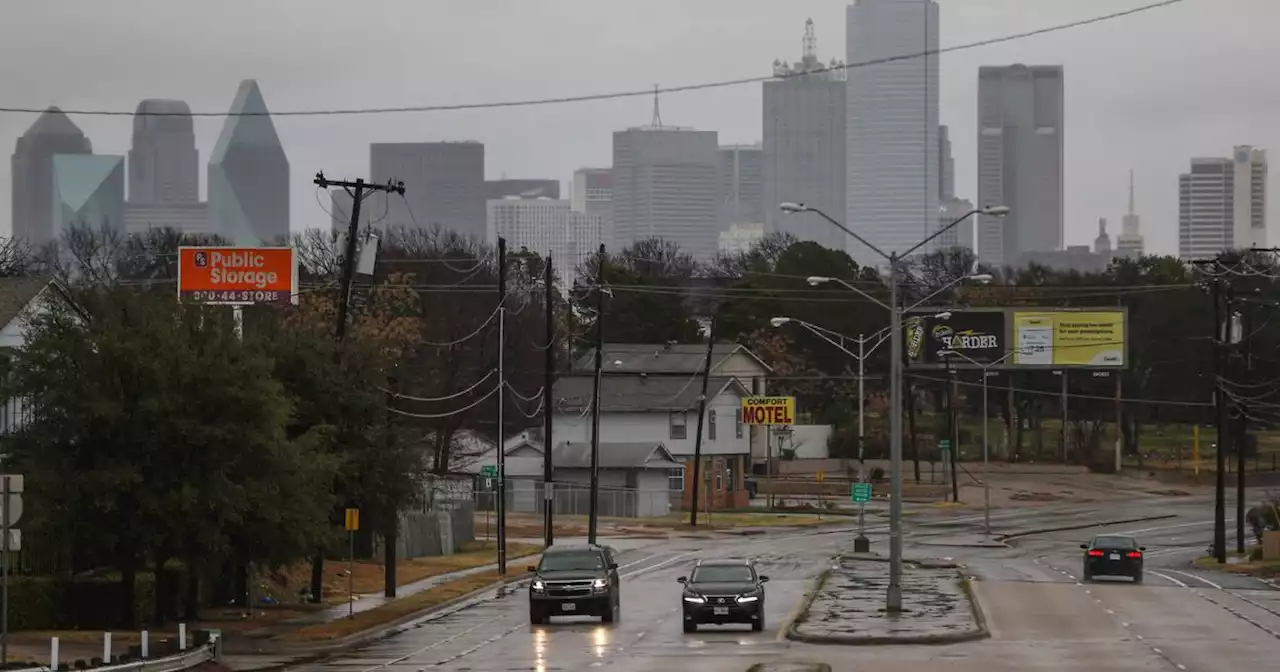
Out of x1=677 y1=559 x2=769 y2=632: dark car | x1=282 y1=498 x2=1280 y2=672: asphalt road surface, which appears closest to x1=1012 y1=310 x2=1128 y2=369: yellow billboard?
x1=282 y1=498 x2=1280 y2=672: asphalt road surface

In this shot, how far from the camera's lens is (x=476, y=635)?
42969 millimetres

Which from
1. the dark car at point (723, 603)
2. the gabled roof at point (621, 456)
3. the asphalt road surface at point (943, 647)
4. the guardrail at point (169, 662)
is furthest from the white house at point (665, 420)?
the guardrail at point (169, 662)

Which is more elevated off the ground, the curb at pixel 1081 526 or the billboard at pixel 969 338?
the billboard at pixel 969 338

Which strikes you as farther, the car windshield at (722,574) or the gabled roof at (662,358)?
the gabled roof at (662,358)

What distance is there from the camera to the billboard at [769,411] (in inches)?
4171

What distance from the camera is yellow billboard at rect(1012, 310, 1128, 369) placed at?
425 feet

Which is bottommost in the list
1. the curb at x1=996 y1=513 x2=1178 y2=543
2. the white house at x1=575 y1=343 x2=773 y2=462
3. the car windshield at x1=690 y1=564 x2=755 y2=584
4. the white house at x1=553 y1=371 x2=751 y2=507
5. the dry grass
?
the curb at x1=996 y1=513 x2=1178 y2=543

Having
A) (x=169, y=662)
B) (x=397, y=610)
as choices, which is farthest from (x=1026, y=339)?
(x=169, y=662)

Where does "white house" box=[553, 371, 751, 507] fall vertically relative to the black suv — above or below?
above

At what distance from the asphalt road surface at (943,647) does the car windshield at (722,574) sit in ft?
3.73

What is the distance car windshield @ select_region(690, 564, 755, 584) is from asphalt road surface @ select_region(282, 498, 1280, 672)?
1137mm

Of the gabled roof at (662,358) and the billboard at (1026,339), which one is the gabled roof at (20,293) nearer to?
the gabled roof at (662,358)

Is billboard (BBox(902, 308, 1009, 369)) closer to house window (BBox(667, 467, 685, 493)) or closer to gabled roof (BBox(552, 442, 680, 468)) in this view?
house window (BBox(667, 467, 685, 493))

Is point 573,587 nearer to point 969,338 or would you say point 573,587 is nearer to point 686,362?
point 686,362
